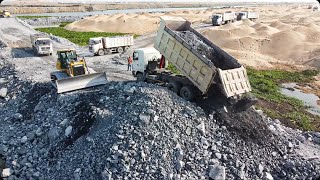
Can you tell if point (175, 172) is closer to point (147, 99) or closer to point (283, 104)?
point (147, 99)

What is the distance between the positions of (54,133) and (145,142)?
15.2 ft

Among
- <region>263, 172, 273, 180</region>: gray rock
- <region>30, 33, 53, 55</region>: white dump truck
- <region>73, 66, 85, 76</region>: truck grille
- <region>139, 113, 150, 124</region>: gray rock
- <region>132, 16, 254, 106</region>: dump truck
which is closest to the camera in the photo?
Result: <region>263, 172, 273, 180</region>: gray rock

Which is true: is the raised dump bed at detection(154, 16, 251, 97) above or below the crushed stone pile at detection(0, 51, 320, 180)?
above

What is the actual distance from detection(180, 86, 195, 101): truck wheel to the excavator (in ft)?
16.1

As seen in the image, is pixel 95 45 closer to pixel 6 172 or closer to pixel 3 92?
pixel 3 92

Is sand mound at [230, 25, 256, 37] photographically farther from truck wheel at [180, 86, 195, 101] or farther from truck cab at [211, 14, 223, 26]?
truck wheel at [180, 86, 195, 101]

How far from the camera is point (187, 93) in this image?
15.5 meters

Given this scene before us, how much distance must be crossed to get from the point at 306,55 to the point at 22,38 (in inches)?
1201

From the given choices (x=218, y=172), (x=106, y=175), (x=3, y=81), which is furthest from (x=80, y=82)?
(x=218, y=172)

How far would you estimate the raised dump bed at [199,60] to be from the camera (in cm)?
1438

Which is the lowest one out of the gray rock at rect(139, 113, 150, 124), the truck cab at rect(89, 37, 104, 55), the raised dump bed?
the gray rock at rect(139, 113, 150, 124)

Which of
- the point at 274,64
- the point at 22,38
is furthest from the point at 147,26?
the point at 274,64

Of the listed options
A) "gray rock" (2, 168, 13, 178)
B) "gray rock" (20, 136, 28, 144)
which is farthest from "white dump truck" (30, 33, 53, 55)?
"gray rock" (2, 168, 13, 178)

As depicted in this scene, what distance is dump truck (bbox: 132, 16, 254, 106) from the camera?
14508mm
